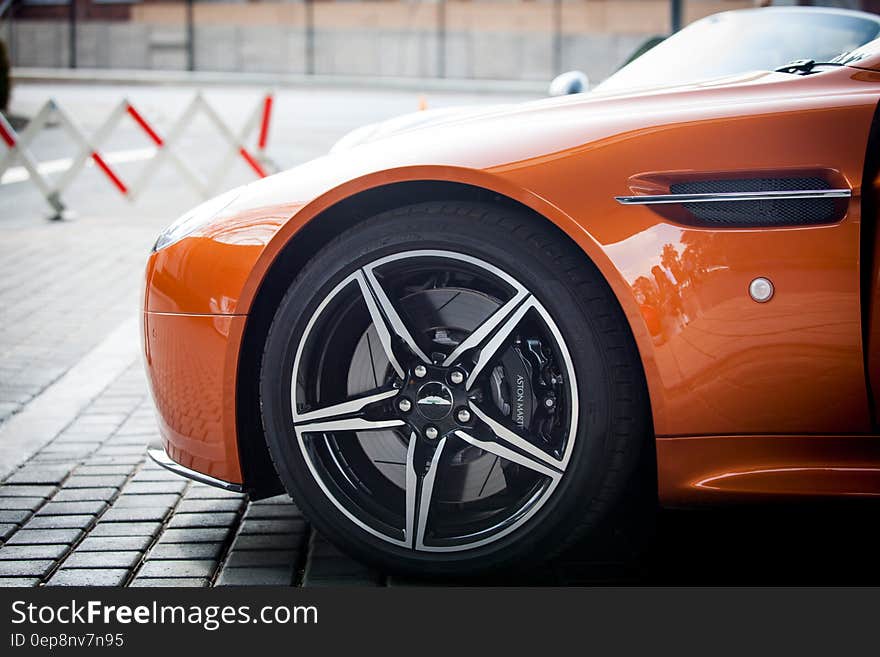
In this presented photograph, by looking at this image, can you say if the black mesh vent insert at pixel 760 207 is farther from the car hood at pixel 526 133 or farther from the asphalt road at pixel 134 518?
the asphalt road at pixel 134 518

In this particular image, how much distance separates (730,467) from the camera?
2395 mm

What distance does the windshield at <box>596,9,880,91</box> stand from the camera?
11.2 feet

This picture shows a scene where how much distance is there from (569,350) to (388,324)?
0.45m

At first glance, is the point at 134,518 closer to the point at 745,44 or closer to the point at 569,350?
the point at 569,350

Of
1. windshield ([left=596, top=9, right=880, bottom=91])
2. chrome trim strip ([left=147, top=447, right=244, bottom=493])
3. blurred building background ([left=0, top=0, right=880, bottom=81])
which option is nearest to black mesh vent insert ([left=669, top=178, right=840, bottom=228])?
windshield ([left=596, top=9, right=880, bottom=91])

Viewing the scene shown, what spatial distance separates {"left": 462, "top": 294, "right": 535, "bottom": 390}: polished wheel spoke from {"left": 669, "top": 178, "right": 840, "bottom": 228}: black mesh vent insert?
0.42 metres

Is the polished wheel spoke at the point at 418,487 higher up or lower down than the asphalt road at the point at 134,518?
higher up

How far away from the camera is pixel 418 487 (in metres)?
2.60

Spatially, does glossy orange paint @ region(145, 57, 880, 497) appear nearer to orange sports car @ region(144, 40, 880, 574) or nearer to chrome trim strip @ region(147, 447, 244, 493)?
orange sports car @ region(144, 40, 880, 574)

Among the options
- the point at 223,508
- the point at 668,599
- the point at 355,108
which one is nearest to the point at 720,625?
the point at 668,599

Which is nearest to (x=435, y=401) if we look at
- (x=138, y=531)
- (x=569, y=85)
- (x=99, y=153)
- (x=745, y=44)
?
(x=138, y=531)

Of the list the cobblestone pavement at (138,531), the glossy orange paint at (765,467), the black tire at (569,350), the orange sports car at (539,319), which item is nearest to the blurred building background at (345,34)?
the cobblestone pavement at (138,531)

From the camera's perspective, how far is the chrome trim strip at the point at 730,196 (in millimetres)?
2260

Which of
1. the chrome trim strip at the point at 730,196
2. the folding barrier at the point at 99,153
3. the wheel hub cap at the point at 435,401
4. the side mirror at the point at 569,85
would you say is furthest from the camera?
the folding barrier at the point at 99,153
